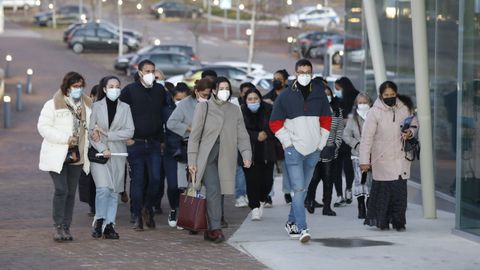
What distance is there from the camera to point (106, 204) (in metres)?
12.9

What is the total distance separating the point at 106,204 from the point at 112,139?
71 cm

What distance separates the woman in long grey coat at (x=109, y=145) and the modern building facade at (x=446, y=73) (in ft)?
12.2

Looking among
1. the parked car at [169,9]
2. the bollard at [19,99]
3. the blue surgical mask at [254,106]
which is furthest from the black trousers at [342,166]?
the parked car at [169,9]

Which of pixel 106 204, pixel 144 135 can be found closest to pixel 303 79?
pixel 144 135

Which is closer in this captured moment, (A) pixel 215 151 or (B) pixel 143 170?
(A) pixel 215 151

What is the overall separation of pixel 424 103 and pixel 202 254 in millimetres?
3795

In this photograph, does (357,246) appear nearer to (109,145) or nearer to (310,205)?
(109,145)

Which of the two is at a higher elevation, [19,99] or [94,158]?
[19,99]

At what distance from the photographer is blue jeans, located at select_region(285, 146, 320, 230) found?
12727 millimetres

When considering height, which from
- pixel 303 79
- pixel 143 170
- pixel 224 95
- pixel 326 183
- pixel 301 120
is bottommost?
pixel 326 183

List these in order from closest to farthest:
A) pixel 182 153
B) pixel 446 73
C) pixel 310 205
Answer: pixel 182 153, pixel 310 205, pixel 446 73

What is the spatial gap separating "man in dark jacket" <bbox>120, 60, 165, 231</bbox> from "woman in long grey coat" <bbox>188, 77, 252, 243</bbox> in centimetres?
95

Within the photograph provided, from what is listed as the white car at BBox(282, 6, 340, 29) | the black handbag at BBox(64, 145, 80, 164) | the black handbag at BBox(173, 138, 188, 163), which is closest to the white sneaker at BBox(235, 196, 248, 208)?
the black handbag at BBox(173, 138, 188, 163)

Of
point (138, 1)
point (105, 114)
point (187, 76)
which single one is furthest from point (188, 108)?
point (138, 1)
